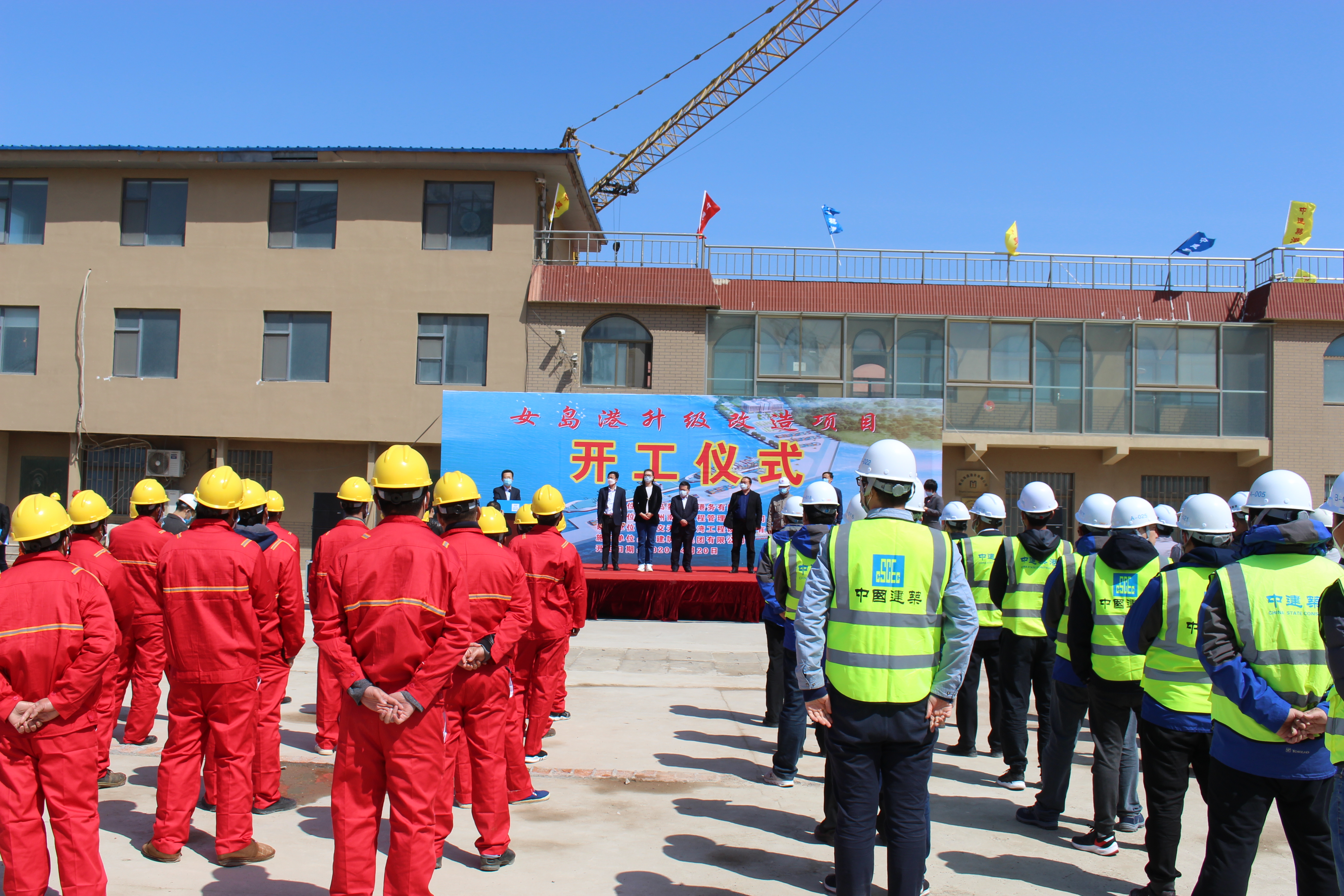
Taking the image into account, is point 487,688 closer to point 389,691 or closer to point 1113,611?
point 389,691

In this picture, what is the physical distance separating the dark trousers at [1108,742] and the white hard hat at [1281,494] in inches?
61.7

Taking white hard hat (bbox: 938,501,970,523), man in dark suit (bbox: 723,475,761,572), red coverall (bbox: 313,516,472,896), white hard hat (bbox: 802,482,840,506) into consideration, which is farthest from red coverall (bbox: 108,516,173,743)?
man in dark suit (bbox: 723,475,761,572)

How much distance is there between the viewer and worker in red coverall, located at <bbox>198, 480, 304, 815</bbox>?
5.33 meters

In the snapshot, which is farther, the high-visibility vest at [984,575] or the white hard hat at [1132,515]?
the high-visibility vest at [984,575]

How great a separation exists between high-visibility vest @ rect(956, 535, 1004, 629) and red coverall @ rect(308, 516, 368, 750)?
443 cm

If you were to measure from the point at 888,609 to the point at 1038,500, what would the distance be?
9.63 ft

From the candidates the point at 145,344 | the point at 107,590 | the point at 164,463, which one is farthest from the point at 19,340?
the point at 107,590

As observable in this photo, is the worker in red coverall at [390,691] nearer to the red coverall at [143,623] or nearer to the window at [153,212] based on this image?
the red coverall at [143,623]

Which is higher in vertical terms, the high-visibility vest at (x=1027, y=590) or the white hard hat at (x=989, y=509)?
the white hard hat at (x=989, y=509)

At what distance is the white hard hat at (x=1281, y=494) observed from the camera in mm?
4039

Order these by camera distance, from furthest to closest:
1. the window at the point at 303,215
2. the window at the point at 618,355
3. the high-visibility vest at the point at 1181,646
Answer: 1. the window at the point at 303,215
2. the window at the point at 618,355
3. the high-visibility vest at the point at 1181,646

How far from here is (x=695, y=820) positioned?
18.8ft

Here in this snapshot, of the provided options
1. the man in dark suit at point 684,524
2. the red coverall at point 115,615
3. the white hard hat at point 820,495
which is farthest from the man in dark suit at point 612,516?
the white hard hat at point 820,495

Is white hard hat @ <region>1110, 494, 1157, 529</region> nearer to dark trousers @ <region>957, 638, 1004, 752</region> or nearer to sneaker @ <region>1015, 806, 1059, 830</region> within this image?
sneaker @ <region>1015, 806, 1059, 830</region>
